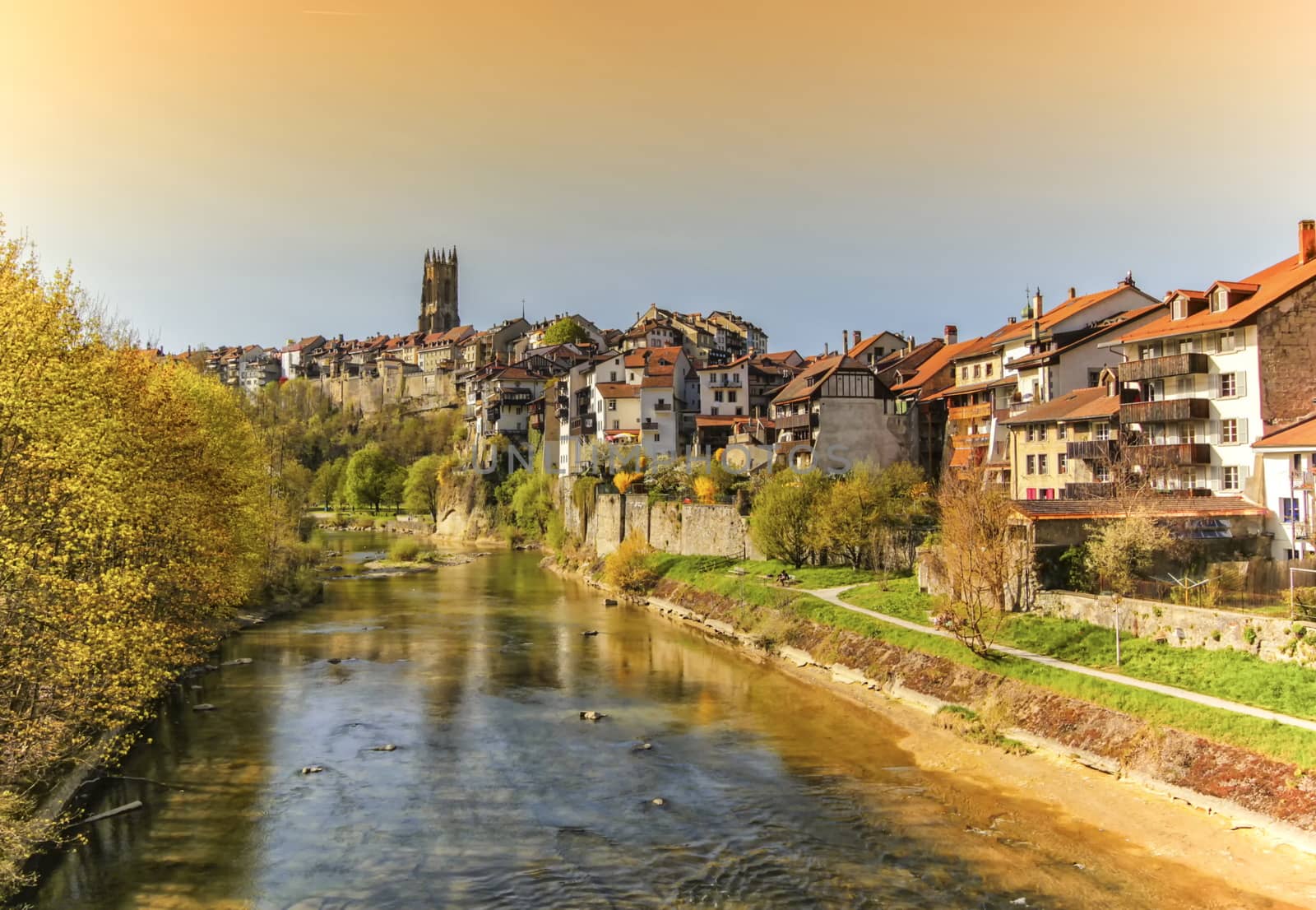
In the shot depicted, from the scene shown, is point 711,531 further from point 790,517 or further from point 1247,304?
point 1247,304

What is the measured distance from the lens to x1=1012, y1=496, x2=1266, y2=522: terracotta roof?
32.5 metres

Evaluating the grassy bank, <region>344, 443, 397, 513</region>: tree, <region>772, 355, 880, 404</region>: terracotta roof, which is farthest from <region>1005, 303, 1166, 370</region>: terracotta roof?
<region>344, 443, 397, 513</region>: tree

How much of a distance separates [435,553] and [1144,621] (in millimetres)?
63756

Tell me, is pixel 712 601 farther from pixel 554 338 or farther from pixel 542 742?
pixel 554 338

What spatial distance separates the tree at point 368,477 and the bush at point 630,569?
61.9 meters

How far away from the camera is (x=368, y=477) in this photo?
372 ft

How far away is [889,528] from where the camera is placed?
44.9m

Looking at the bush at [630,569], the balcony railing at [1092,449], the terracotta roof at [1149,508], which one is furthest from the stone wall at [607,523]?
the terracotta roof at [1149,508]

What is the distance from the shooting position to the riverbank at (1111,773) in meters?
18.5

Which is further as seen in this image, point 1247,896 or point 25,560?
point 1247,896

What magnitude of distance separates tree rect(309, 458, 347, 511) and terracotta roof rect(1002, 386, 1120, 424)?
95292 millimetres

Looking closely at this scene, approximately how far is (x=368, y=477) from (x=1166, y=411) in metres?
95.0

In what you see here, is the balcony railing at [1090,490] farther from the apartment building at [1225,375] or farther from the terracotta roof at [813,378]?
the terracotta roof at [813,378]

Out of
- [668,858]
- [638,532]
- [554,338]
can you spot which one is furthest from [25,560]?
[554,338]
